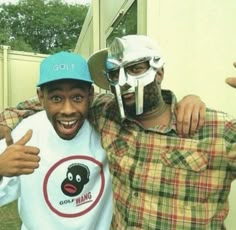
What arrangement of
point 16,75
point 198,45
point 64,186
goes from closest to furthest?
point 64,186 < point 198,45 < point 16,75

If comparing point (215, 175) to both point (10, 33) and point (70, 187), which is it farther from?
point (10, 33)

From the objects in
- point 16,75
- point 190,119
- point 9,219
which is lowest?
point 9,219

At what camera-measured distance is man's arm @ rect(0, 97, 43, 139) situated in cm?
245

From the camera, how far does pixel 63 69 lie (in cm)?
229

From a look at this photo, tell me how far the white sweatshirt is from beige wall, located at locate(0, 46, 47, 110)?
14211mm

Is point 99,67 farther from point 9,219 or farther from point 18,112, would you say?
point 9,219

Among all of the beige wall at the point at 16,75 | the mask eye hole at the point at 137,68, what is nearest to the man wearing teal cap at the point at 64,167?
the mask eye hole at the point at 137,68

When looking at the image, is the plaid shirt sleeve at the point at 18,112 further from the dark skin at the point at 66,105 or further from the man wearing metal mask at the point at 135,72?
the man wearing metal mask at the point at 135,72

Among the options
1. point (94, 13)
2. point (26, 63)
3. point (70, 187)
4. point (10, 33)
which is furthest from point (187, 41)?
point (10, 33)

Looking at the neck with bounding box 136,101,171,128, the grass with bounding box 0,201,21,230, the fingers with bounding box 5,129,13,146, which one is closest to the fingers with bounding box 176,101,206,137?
the neck with bounding box 136,101,171,128

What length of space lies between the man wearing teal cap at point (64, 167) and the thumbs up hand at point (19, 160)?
257mm

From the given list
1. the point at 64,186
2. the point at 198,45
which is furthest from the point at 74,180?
the point at 198,45

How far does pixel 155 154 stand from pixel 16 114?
84cm

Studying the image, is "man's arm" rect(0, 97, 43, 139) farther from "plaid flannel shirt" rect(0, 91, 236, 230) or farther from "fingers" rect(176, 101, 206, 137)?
"fingers" rect(176, 101, 206, 137)
